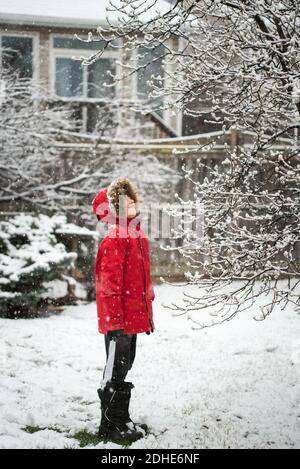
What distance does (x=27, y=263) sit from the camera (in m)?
7.71

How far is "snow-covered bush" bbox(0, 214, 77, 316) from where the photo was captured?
296 inches

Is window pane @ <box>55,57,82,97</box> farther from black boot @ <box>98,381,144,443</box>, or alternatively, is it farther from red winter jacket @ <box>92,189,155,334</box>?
black boot @ <box>98,381,144,443</box>

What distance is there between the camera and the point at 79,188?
403 inches

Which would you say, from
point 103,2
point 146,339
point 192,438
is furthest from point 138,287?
point 103,2

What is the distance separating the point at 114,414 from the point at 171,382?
144 centimetres

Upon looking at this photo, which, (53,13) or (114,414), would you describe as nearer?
(114,414)

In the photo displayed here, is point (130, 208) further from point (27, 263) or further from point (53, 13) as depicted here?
point (53, 13)

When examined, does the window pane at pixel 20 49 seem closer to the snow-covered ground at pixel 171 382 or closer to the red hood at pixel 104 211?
the snow-covered ground at pixel 171 382

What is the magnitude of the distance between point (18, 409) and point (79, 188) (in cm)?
634

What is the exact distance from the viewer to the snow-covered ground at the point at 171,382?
4.00 m

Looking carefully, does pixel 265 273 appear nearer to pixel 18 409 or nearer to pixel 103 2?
pixel 18 409

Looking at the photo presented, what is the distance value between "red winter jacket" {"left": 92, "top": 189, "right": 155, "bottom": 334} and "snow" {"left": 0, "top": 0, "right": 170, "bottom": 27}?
10606 millimetres

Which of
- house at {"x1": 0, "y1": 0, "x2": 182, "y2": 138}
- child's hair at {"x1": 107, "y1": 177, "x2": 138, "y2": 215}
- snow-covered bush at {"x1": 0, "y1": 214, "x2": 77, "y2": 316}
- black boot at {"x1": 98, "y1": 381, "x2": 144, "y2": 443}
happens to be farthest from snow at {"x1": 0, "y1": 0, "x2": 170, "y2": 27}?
black boot at {"x1": 98, "y1": 381, "x2": 144, "y2": 443}

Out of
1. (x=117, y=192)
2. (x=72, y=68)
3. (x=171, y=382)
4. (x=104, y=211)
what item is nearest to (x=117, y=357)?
(x=104, y=211)
